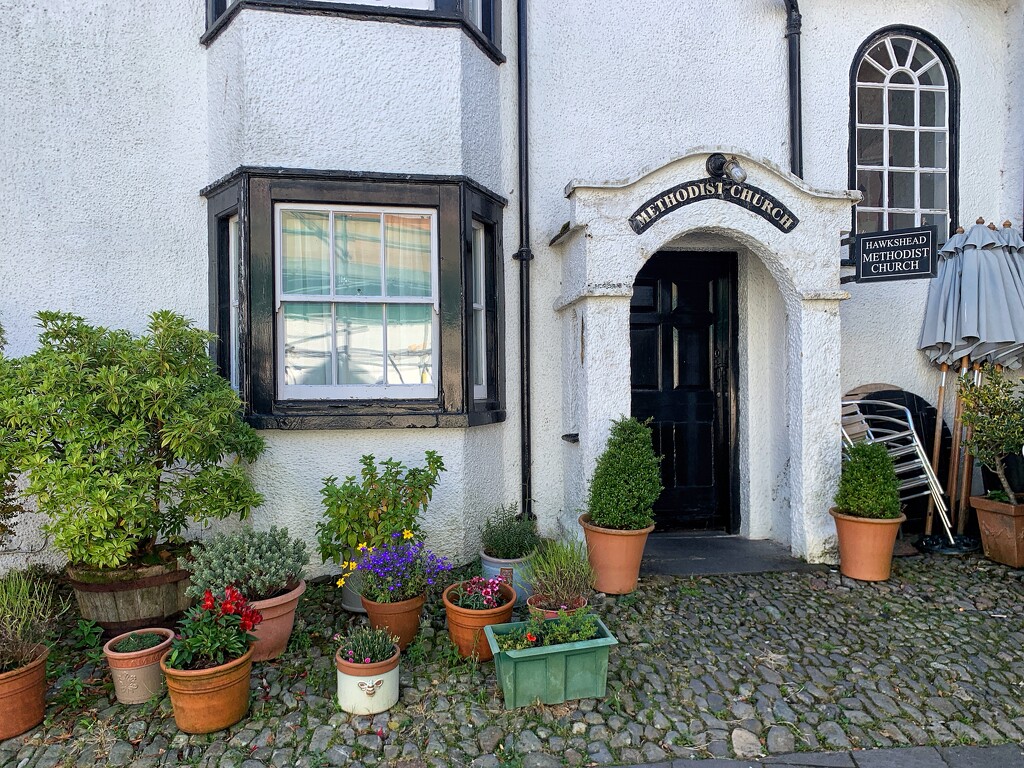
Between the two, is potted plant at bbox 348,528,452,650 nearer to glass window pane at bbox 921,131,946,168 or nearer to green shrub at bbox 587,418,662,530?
green shrub at bbox 587,418,662,530

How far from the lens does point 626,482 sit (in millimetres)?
4344

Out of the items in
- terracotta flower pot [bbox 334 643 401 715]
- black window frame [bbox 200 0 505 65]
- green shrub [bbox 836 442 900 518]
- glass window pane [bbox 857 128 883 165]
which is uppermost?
black window frame [bbox 200 0 505 65]

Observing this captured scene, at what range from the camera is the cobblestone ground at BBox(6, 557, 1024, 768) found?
2883 millimetres

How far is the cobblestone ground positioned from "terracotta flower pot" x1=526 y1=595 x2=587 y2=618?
0.38 metres

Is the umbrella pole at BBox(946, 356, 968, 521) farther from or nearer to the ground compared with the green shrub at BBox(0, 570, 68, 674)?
farther from the ground

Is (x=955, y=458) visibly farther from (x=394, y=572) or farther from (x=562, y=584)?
(x=394, y=572)

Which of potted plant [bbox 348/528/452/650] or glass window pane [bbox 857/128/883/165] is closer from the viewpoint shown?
potted plant [bbox 348/528/452/650]

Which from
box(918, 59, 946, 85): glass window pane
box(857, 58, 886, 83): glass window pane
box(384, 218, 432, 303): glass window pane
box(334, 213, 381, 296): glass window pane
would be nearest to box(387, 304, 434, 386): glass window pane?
box(384, 218, 432, 303): glass window pane

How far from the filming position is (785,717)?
3.10 meters

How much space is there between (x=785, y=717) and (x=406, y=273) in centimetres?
367

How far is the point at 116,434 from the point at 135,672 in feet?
3.98

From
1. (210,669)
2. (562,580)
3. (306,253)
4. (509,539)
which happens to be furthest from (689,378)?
(210,669)

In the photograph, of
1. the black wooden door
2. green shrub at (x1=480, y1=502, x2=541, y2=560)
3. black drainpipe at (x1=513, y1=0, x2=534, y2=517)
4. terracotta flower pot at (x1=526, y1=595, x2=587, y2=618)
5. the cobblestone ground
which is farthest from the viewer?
the black wooden door

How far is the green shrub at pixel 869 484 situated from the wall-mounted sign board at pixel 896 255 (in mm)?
1389
